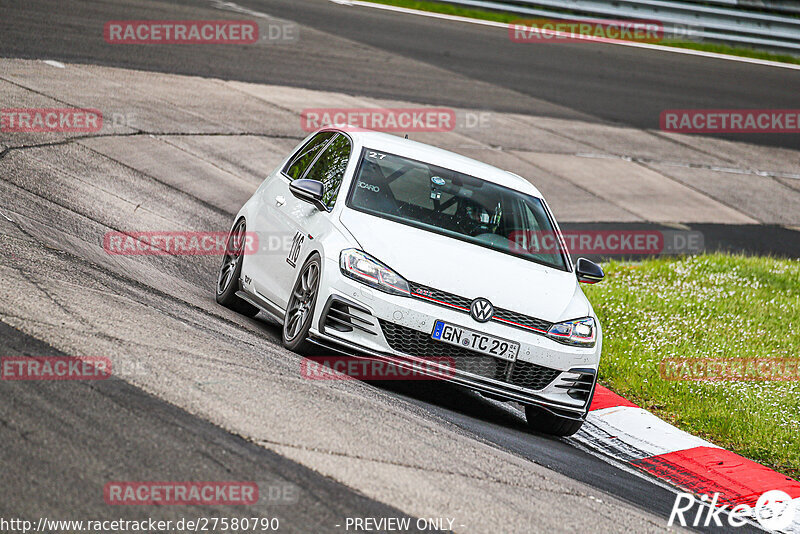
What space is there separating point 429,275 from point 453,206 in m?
1.14

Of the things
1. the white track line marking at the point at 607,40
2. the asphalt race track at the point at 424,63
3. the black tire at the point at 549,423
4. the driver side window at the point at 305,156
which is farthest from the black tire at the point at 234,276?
the white track line marking at the point at 607,40

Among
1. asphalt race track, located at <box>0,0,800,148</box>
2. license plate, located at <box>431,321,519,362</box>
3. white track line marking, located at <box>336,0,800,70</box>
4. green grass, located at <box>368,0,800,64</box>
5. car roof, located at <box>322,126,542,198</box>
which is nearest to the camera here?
license plate, located at <box>431,321,519,362</box>

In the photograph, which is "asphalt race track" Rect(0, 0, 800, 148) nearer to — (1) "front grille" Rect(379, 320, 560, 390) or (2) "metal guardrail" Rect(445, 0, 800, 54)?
(2) "metal guardrail" Rect(445, 0, 800, 54)

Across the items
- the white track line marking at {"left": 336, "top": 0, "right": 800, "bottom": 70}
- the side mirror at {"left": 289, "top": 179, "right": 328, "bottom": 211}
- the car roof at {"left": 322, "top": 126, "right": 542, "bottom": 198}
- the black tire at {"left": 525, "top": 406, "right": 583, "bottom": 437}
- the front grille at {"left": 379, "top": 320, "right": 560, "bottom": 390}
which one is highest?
the white track line marking at {"left": 336, "top": 0, "right": 800, "bottom": 70}

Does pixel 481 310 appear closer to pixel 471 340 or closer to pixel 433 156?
pixel 471 340

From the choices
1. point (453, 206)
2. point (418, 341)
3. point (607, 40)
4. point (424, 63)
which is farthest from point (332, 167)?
point (607, 40)

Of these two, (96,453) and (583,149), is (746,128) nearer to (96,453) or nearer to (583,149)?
(583,149)

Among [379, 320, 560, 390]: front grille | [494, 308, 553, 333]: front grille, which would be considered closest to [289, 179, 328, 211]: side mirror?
[379, 320, 560, 390]: front grille

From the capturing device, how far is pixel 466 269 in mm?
7281

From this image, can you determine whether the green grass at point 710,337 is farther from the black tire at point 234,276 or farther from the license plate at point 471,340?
the black tire at point 234,276

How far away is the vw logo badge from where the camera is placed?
6980 mm

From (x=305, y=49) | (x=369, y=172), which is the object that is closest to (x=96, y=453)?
(x=369, y=172)

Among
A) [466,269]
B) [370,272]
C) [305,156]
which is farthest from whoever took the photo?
[305,156]

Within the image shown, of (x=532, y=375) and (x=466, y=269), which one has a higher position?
(x=466, y=269)
